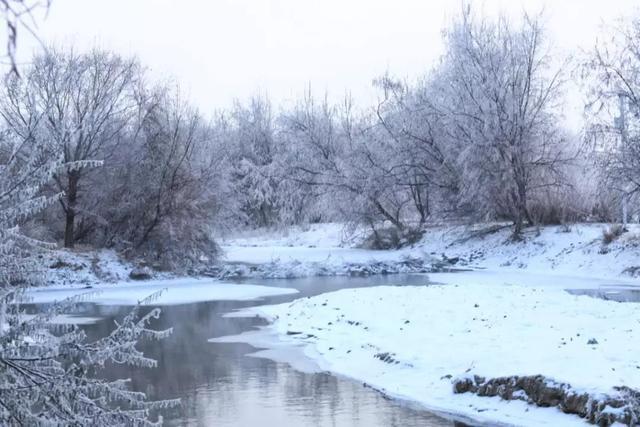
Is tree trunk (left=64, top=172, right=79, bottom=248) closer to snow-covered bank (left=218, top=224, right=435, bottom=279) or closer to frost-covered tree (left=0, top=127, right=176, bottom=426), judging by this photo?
snow-covered bank (left=218, top=224, right=435, bottom=279)

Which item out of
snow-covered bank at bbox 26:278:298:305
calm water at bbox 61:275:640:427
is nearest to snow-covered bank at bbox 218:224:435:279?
snow-covered bank at bbox 26:278:298:305

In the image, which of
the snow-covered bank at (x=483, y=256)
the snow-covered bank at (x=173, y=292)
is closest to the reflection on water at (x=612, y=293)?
the snow-covered bank at (x=483, y=256)

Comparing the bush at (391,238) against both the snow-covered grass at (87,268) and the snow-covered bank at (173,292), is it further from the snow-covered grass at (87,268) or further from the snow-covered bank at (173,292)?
the snow-covered grass at (87,268)

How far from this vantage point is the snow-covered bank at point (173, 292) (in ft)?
84.3

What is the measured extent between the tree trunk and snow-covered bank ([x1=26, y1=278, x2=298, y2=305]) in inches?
189

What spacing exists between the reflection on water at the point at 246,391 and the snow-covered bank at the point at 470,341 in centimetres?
65

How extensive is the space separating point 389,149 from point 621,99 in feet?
60.5

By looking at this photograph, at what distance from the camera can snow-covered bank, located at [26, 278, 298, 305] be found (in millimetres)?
25688

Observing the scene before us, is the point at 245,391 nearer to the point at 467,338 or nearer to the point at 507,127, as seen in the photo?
the point at 467,338

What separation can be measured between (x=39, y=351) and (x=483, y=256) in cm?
3491

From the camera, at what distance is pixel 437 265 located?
37000 mm

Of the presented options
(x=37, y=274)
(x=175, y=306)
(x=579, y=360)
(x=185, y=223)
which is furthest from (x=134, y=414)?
(x=185, y=223)

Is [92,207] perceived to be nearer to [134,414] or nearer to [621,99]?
[621,99]

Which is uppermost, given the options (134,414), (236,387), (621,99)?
(621,99)
